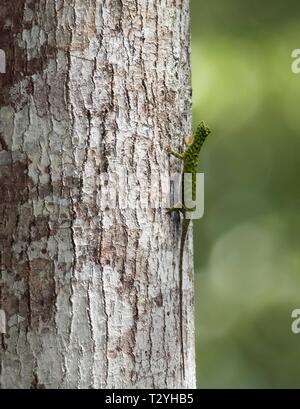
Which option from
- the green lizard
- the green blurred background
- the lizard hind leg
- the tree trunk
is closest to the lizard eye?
the green lizard

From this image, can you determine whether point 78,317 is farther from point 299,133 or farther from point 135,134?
point 299,133

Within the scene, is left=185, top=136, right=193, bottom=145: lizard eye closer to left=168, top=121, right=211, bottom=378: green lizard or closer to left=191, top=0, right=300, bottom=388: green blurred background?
left=168, top=121, right=211, bottom=378: green lizard

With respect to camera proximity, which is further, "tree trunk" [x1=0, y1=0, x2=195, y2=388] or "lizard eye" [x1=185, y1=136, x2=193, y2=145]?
"lizard eye" [x1=185, y1=136, x2=193, y2=145]

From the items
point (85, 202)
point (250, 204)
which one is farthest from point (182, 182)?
point (250, 204)

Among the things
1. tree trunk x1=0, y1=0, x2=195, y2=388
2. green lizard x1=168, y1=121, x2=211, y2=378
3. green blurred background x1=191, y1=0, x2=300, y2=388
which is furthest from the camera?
green blurred background x1=191, y1=0, x2=300, y2=388

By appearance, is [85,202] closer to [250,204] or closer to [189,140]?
[189,140]

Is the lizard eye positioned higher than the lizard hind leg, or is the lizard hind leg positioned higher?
the lizard eye

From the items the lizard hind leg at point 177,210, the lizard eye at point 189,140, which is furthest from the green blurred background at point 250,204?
the lizard hind leg at point 177,210
